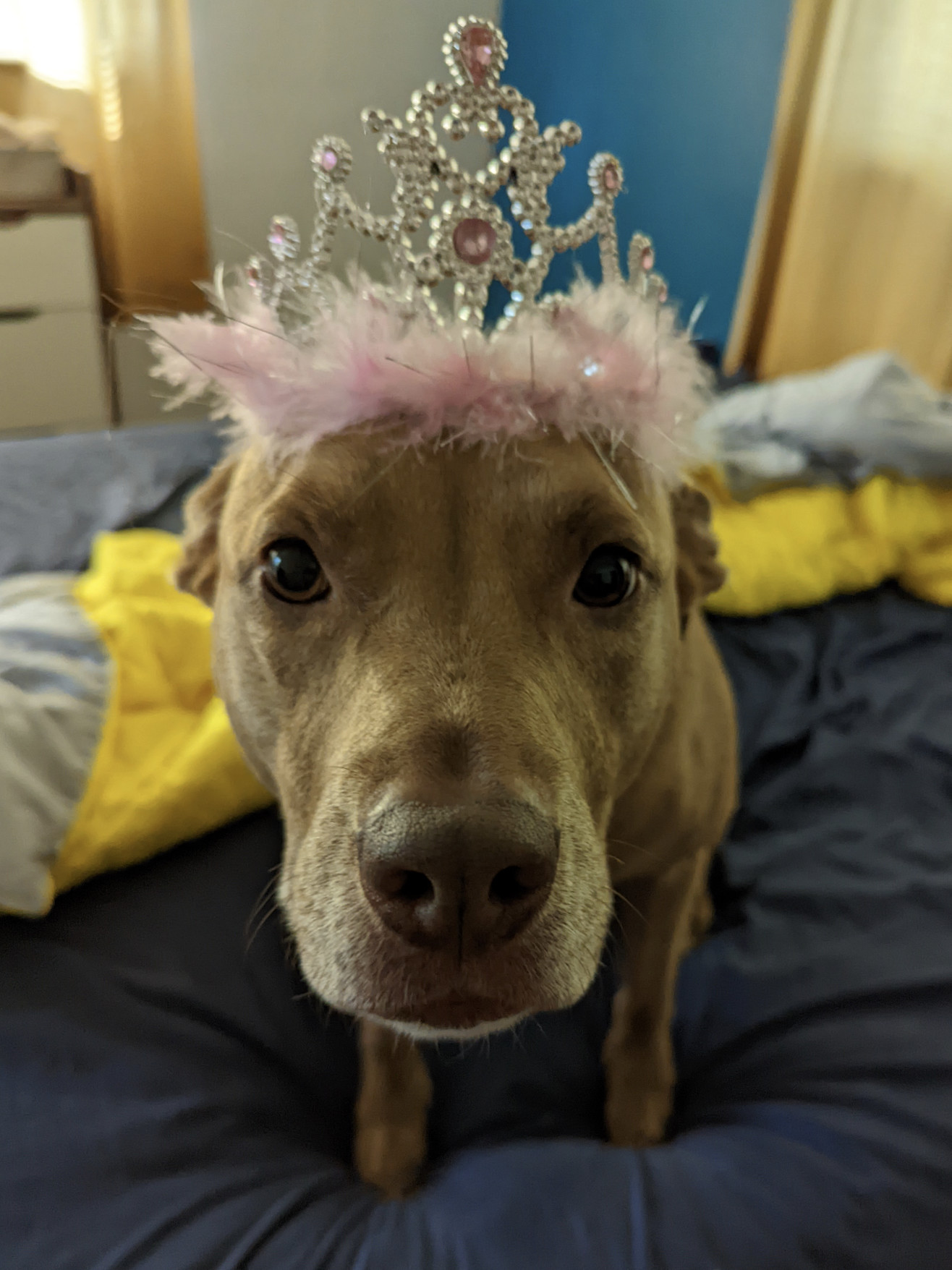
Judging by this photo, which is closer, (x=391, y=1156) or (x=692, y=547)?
(x=391, y=1156)

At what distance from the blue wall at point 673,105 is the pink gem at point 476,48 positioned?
264 centimetres

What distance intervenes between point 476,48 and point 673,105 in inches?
137

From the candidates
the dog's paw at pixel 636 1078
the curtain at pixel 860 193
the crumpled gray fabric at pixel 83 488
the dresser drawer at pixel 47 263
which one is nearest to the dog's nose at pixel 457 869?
the dog's paw at pixel 636 1078

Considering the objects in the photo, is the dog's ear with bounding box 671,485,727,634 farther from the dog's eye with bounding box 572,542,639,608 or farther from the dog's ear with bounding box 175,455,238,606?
the dog's ear with bounding box 175,455,238,606

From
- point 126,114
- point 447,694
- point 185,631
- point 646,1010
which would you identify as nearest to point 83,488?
point 185,631

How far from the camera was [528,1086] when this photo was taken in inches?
48.2

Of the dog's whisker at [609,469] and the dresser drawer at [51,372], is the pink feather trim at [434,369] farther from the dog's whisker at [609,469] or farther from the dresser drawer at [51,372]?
the dresser drawer at [51,372]

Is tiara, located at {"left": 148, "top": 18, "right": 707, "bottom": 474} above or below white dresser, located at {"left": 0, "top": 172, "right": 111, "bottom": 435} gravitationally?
Result: above

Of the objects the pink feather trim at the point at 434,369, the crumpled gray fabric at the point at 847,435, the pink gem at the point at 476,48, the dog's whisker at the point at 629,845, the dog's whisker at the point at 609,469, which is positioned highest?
the pink gem at the point at 476,48

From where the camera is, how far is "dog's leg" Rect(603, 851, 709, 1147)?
4.00 feet

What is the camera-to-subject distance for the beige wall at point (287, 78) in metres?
4.55

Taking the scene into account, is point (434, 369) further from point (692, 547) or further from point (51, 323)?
point (51, 323)

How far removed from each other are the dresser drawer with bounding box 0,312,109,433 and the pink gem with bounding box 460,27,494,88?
12.9ft

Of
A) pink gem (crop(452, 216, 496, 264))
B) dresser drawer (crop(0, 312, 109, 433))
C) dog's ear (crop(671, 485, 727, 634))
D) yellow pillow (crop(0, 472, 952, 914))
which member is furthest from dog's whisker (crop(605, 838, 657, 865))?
dresser drawer (crop(0, 312, 109, 433))
